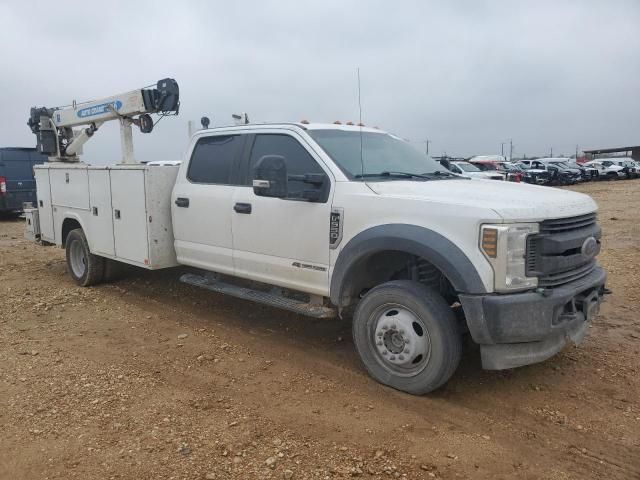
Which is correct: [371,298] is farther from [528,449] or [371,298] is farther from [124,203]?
[124,203]

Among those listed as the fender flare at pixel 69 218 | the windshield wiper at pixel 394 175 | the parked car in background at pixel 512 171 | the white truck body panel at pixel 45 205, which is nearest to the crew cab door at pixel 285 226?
the windshield wiper at pixel 394 175

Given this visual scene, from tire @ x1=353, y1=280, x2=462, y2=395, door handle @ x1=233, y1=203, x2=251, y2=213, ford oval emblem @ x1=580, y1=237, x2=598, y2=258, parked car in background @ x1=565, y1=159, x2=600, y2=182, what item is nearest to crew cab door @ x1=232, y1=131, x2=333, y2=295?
door handle @ x1=233, y1=203, x2=251, y2=213

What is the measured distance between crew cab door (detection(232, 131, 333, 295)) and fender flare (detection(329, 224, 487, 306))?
21 cm

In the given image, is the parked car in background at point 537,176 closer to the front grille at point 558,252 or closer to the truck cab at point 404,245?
the truck cab at point 404,245

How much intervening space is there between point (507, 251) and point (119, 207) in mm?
4471

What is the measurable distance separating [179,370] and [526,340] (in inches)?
105

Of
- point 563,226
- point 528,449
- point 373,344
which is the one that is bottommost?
point 528,449

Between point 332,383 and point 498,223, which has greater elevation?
point 498,223

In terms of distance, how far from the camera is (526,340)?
359 cm

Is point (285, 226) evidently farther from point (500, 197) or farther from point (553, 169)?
point (553, 169)

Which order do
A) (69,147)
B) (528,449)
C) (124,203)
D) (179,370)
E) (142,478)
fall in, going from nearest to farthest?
(142,478), (528,449), (179,370), (124,203), (69,147)

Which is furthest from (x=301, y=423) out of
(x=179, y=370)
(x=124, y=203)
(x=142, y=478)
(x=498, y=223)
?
(x=124, y=203)

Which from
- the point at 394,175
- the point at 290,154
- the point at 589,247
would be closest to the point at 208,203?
the point at 290,154

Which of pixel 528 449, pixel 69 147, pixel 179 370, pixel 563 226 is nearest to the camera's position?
pixel 528 449
